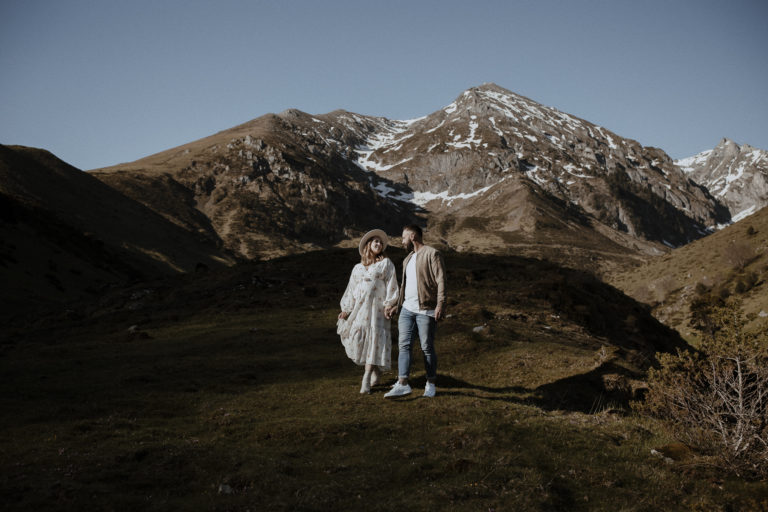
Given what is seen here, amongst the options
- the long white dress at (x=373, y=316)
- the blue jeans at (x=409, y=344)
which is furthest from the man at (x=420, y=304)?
the long white dress at (x=373, y=316)

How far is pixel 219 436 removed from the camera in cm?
870

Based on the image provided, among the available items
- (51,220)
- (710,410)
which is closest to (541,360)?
(710,410)

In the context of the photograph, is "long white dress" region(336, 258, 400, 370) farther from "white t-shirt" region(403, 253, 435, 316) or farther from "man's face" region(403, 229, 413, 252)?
"man's face" region(403, 229, 413, 252)

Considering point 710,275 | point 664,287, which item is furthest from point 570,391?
point 664,287

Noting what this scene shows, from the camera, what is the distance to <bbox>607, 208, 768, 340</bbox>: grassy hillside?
183ft

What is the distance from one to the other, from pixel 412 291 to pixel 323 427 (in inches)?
144

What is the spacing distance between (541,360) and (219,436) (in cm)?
1076

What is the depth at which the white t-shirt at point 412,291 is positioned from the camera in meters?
10.6

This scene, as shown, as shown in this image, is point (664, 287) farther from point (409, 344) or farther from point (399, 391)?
point (399, 391)

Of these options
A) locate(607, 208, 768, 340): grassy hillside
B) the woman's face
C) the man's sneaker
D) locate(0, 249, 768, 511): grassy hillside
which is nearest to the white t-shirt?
the woman's face

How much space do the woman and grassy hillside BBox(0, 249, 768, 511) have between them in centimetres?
93

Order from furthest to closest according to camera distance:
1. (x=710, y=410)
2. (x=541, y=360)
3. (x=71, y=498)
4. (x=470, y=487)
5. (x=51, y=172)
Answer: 1. (x=51, y=172)
2. (x=541, y=360)
3. (x=710, y=410)
4. (x=470, y=487)
5. (x=71, y=498)

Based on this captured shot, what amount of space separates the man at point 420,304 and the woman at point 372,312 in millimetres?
476

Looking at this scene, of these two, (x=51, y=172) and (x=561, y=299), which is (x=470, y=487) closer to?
(x=561, y=299)
